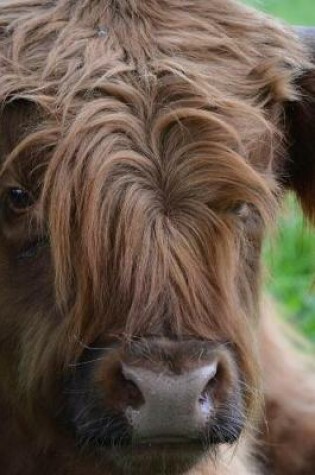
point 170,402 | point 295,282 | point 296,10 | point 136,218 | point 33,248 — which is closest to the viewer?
point 170,402

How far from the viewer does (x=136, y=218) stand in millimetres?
2871

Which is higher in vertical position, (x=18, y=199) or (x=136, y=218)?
(x=136, y=218)

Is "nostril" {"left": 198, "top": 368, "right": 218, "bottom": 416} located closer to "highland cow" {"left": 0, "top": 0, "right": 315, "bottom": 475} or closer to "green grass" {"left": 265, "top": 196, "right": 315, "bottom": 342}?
"highland cow" {"left": 0, "top": 0, "right": 315, "bottom": 475}

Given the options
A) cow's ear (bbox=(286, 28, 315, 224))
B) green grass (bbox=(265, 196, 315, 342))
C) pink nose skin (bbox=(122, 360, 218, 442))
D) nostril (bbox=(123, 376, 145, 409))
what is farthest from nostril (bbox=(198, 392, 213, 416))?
green grass (bbox=(265, 196, 315, 342))

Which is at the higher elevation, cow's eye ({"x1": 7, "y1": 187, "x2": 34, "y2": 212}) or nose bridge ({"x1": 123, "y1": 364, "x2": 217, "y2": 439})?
cow's eye ({"x1": 7, "y1": 187, "x2": 34, "y2": 212})

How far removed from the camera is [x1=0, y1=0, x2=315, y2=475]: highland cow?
9.41 feet

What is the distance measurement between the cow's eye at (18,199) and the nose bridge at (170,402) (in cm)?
48

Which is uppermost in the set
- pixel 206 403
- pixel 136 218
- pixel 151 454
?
pixel 136 218

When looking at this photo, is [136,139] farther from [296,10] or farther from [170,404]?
[296,10]

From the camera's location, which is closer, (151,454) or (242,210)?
(151,454)

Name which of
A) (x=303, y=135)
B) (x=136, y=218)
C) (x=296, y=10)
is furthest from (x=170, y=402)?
(x=296, y=10)

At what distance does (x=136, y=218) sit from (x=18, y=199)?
1.12ft

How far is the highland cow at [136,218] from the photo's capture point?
2.87 metres

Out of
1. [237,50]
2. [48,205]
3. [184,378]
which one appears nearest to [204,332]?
[184,378]
